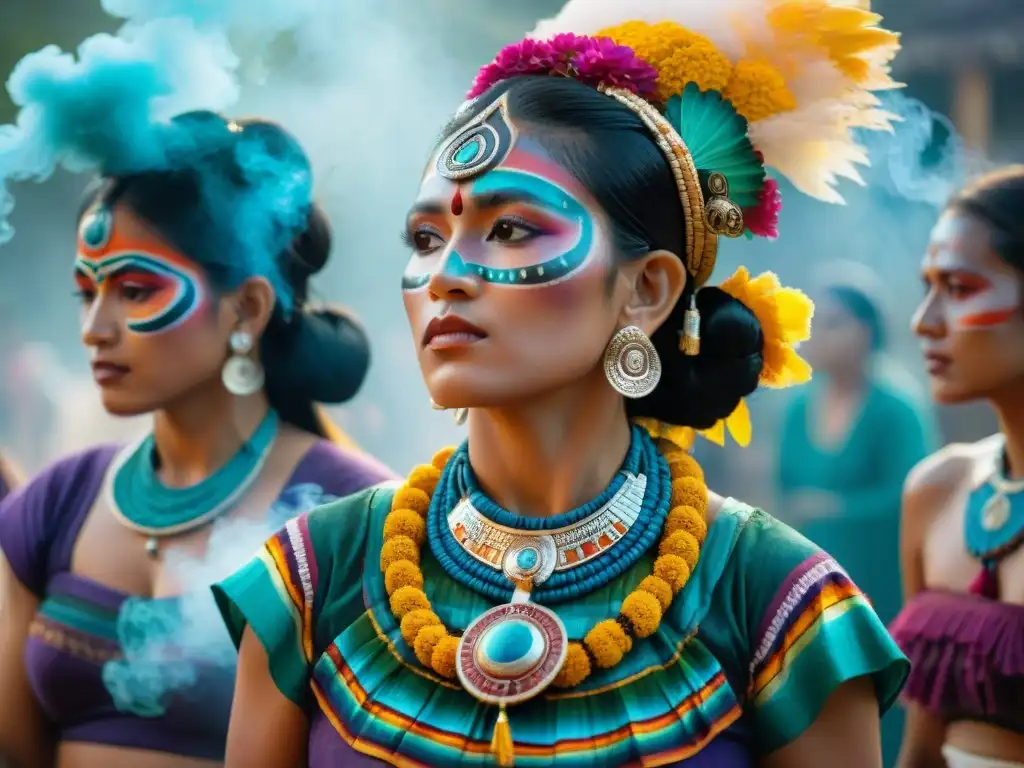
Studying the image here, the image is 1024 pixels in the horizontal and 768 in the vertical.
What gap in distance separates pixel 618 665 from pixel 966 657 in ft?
5.33

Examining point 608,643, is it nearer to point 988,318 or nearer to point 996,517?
point 996,517

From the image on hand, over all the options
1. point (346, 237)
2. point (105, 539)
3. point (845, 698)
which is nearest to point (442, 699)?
point (845, 698)

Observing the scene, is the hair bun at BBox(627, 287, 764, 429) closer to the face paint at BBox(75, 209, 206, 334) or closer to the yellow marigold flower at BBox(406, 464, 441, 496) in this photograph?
the yellow marigold flower at BBox(406, 464, 441, 496)


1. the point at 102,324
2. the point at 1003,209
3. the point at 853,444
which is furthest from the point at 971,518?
the point at 853,444

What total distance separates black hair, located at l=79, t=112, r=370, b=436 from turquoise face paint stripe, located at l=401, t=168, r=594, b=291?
4.75ft

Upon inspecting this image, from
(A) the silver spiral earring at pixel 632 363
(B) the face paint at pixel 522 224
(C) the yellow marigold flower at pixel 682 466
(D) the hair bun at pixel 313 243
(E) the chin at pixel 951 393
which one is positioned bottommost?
(C) the yellow marigold flower at pixel 682 466

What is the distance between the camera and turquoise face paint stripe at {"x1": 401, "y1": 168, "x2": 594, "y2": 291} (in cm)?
213

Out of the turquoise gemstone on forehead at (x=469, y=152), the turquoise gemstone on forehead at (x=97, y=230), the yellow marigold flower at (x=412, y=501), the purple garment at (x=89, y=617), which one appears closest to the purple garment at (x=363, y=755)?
the yellow marigold flower at (x=412, y=501)

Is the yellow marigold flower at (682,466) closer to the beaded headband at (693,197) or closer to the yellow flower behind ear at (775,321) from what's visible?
the yellow flower behind ear at (775,321)

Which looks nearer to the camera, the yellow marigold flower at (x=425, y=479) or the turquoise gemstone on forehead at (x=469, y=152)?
the turquoise gemstone on forehead at (x=469, y=152)

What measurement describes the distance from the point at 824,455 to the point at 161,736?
14.0 feet

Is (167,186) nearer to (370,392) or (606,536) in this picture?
(606,536)

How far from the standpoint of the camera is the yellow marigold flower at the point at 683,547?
2.16 meters

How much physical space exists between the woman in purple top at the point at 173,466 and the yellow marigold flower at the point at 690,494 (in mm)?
1274
